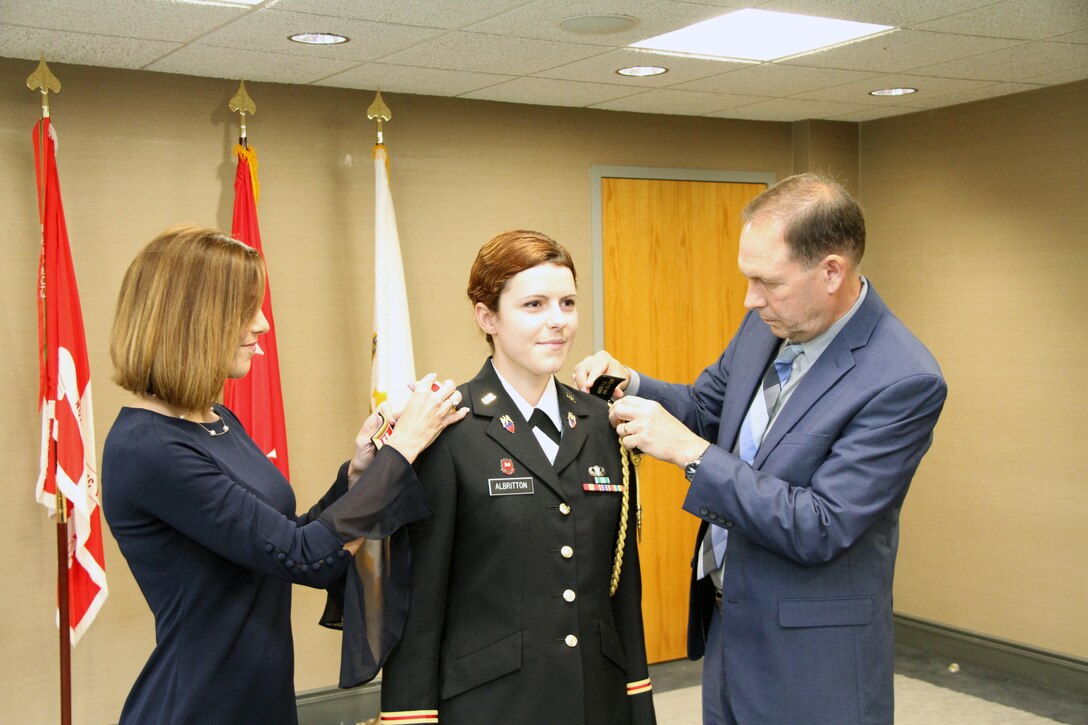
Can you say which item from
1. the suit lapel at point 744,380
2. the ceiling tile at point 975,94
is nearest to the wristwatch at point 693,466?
the suit lapel at point 744,380

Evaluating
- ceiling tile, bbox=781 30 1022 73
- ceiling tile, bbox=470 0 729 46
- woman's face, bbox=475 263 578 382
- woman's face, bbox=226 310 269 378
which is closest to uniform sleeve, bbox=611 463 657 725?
woman's face, bbox=475 263 578 382

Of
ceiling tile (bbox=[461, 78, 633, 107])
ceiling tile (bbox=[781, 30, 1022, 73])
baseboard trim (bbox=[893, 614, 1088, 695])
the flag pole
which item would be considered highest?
ceiling tile (bbox=[461, 78, 633, 107])

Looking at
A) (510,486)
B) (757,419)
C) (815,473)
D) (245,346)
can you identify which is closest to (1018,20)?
(757,419)

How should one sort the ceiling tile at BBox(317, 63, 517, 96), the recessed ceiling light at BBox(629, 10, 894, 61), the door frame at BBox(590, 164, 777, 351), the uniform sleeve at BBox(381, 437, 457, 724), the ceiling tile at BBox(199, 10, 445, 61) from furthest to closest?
1. the door frame at BBox(590, 164, 777, 351)
2. the ceiling tile at BBox(317, 63, 517, 96)
3. the recessed ceiling light at BBox(629, 10, 894, 61)
4. the ceiling tile at BBox(199, 10, 445, 61)
5. the uniform sleeve at BBox(381, 437, 457, 724)

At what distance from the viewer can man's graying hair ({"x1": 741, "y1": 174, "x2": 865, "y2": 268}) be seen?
2.28 m

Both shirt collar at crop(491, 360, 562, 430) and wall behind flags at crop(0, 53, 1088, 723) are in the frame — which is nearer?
shirt collar at crop(491, 360, 562, 430)

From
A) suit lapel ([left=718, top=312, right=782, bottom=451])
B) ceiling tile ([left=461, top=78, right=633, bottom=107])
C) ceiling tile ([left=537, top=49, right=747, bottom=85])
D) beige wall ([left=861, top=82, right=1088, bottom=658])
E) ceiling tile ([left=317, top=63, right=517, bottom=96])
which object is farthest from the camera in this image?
beige wall ([left=861, top=82, right=1088, bottom=658])

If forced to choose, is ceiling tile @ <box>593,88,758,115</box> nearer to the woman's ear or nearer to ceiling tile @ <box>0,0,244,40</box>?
ceiling tile @ <box>0,0,244,40</box>

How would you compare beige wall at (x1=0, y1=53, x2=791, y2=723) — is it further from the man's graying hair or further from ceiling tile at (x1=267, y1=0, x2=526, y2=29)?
the man's graying hair

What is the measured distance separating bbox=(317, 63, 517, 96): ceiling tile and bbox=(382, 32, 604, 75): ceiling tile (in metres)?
0.10

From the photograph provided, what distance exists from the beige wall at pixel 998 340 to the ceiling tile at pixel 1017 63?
1.73 ft

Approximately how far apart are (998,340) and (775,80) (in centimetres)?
171

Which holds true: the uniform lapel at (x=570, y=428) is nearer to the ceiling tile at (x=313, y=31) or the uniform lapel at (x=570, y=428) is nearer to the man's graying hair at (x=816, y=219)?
the man's graying hair at (x=816, y=219)

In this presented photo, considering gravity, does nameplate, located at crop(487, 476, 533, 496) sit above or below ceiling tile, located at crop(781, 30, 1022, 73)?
below
